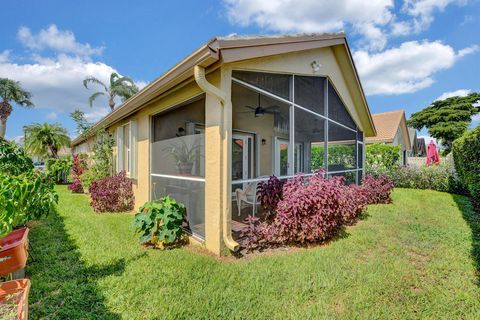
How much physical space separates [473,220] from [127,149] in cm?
1032

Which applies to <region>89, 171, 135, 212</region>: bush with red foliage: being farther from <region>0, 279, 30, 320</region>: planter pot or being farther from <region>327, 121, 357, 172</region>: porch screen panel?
<region>327, 121, 357, 172</region>: porch screen panel

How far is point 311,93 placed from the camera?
6801 mm

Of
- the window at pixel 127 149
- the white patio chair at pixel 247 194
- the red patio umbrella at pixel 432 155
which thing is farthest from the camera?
the red patio umbrella at pixel 432 155

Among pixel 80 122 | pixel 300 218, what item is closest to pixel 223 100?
pixel 300 218

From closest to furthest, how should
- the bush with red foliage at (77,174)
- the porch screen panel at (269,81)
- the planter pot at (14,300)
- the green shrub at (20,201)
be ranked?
the planter pot at (14,300) < the green shrub at (20,201) < the porch screen panel at (269,81) < the bush with red foliage at (77,174)

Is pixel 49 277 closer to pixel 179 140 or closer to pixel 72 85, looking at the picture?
pixel 179 140

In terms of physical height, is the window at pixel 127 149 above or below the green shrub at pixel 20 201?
above

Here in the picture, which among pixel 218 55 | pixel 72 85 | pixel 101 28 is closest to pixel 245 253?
pixel 218 55

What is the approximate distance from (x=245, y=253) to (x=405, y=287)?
92.3 inches

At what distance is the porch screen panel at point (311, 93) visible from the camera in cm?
619

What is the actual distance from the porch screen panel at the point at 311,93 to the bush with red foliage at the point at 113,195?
577 cm

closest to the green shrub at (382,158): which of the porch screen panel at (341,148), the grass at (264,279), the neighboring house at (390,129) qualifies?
the neighboring house at (390,129)

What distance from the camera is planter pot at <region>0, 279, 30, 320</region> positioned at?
2117 millimetres

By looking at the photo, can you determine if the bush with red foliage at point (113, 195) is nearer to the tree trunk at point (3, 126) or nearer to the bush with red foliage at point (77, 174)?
the bush with red foliage at point (77, 174)
